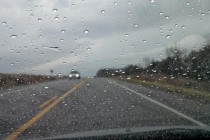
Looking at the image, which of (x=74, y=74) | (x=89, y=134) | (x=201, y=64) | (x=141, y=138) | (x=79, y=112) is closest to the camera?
(x=141, y=138)

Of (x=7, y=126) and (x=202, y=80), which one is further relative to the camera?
(x=202, y=80)

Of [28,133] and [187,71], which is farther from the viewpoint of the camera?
[187,71]

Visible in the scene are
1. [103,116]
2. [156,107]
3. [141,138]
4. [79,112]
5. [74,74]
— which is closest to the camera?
[141,138]

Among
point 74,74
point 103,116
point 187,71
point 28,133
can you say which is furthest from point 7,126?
point 74,74

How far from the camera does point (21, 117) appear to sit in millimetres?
9898

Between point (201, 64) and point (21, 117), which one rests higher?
point (201, 64)

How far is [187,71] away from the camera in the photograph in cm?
1823

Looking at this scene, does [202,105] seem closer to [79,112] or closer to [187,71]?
[79,112]

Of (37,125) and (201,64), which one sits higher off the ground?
(201,64)

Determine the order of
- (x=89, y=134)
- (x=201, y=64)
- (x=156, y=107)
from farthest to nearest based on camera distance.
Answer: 1. (x=201, y=64)
2. (x=156, y=107)
3. (x=89, y=134)

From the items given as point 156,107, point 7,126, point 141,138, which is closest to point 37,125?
→ point 7,126

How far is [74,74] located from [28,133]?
32138 millimetres

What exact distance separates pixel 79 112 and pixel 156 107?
6.86 feet

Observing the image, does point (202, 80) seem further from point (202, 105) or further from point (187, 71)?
point (202, 105)
